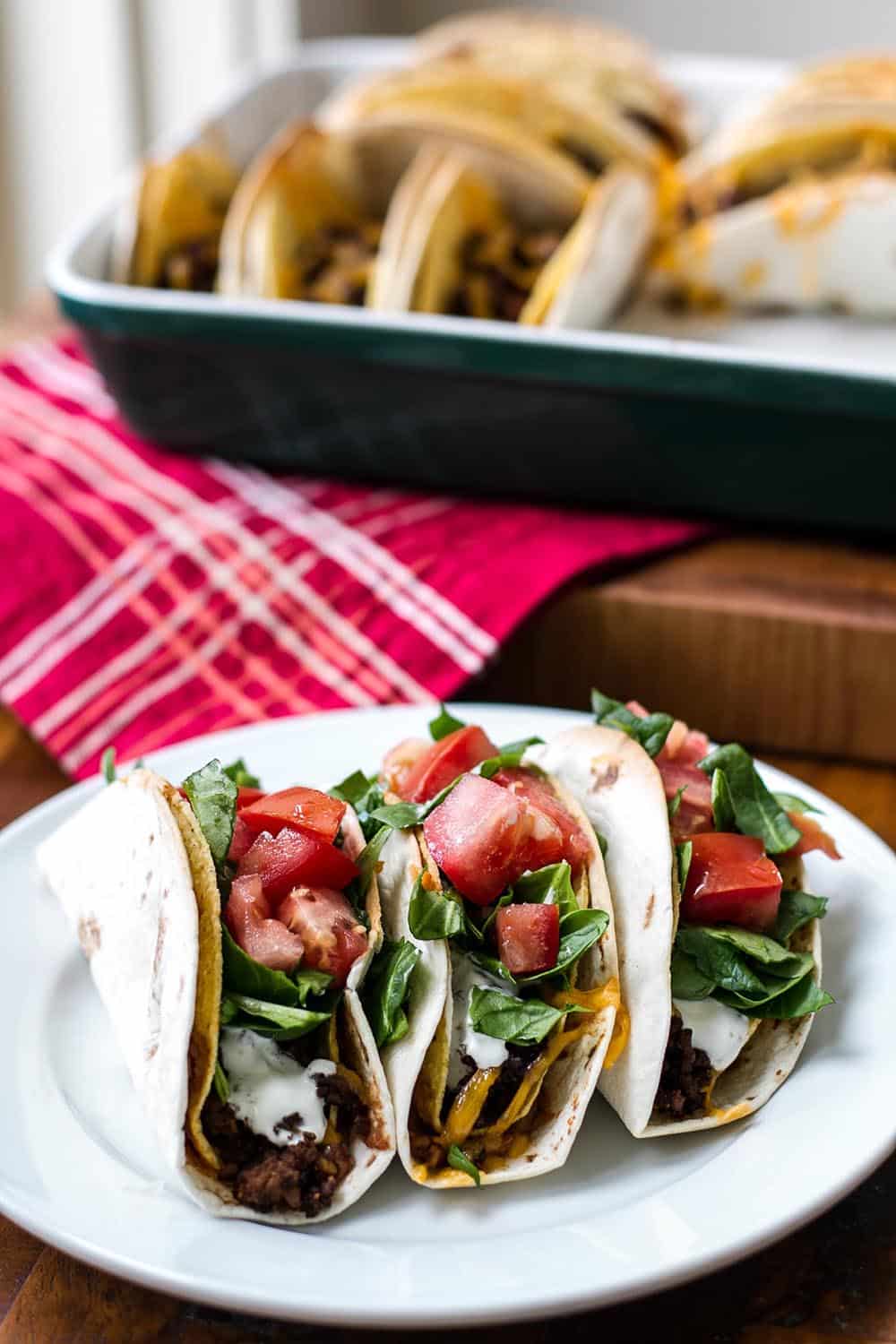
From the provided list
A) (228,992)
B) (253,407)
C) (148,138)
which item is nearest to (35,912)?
(228,992)

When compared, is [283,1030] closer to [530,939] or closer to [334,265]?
[530,939]

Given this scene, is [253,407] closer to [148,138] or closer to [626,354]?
[626,354]

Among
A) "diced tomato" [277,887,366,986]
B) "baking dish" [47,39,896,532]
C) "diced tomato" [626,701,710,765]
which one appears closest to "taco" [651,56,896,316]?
"baking dish" [47,39,896,532]

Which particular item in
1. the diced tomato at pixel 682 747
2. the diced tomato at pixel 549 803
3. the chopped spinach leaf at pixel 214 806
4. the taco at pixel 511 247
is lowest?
the diced tomato at pixel 682 747

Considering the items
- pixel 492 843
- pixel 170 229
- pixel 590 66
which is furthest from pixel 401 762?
pixel 590 66

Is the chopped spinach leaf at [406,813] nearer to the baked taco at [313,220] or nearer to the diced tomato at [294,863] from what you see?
the diced tomato at [294,863]

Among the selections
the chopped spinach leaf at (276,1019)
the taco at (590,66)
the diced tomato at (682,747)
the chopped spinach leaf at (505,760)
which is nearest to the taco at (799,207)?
the taco at (590,66)
